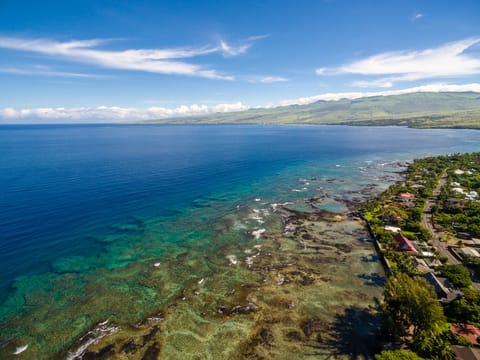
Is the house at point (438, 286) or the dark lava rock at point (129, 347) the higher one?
the house at point (438, 286)

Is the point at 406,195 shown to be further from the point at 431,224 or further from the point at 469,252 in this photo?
the point at 469,252

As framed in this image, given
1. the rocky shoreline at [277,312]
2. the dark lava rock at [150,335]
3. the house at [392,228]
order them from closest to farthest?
1. the rocky shoreline at [277,312]
2. the dark lava rock at [150,335]
3. the house at [392,228]

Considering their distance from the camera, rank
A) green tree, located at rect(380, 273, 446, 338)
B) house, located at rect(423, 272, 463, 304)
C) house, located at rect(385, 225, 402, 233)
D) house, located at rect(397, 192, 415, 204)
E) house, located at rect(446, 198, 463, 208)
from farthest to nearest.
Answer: house, located at rect(397, 192, 415, 204)
house, located at rect(446, 198, 463, 208)
house, located at rect(385, 225, 402, 233)
house, located at rect(423, 272, 463, 304)
green tree, located at rect(380, 273, 446, 338)

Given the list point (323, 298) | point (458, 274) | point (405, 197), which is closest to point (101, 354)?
point (323, 298)

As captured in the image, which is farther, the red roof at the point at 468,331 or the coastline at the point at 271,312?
the coastline at the point at 271,312

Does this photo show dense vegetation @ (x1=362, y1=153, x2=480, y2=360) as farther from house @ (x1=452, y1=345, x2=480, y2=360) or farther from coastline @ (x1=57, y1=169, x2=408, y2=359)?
coastline @ (x1=57, y1=169, x2=408, y2=359)

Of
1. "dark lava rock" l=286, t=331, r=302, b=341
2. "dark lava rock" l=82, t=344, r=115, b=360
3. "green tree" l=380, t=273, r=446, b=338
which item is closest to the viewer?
"dark lava rock" l=82, t=344, r=115, b=360

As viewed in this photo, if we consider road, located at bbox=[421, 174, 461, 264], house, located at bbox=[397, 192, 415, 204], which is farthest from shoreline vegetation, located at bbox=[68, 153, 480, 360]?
house, located at bbox=[397, 192, 415, 204]

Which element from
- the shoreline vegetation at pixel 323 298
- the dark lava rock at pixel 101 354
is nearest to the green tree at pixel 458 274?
the shoreline vegetation at pixel 323 298

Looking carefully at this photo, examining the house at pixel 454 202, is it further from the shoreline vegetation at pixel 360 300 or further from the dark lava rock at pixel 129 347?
the dark lava rock at pixel 129 347
